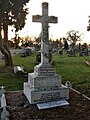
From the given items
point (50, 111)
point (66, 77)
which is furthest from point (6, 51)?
point (50, 111)

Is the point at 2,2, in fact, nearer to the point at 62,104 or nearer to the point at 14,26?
the point at 14,26

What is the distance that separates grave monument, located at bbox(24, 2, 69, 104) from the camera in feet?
26.4

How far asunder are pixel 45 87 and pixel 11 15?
14228 mm

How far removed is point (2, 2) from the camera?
18188 mm

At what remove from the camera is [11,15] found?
21.5 meters

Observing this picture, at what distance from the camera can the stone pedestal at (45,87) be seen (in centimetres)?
802

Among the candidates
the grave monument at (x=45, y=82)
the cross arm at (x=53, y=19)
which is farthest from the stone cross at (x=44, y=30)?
the cross arm at (x=53, y=19)

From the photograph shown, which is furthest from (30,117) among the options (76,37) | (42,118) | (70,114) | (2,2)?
(76,37)

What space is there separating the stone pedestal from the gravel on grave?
12.1 inches

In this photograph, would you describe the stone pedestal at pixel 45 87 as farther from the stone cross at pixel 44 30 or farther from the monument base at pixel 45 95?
the stone cross at pixel 44 30

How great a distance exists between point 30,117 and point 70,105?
160cm

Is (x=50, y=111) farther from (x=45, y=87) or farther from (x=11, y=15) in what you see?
(x=11, y=15)

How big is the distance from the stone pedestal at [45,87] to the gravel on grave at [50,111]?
31 cm

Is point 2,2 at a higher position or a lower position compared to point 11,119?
higher
